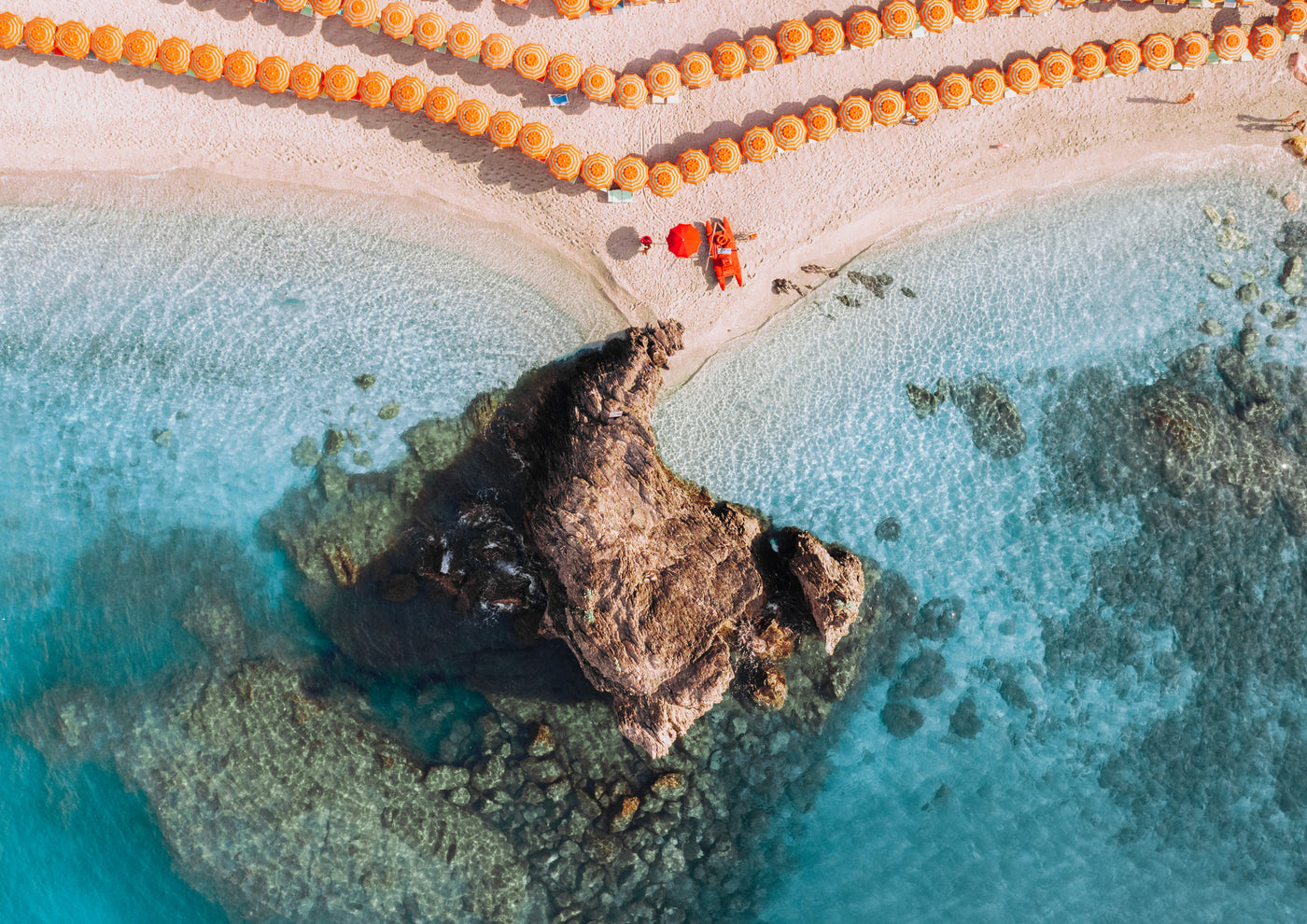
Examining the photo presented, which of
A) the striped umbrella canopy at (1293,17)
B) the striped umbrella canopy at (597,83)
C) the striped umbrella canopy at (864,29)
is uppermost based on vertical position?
the striped umbrella canopy at (1293,17)

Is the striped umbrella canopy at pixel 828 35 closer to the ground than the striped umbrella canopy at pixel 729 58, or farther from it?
farther from it

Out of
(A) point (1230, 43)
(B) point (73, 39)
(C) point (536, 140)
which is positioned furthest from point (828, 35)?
(B) point (73, 39)

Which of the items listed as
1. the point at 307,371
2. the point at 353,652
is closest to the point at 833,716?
the point at 353,652

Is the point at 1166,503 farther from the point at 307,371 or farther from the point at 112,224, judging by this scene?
the point at 112,224

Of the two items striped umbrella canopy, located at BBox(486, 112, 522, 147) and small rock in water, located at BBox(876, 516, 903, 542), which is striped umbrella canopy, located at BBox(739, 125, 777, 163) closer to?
striped umbrella canopy, located at BBox(486, 112, 522, 147)

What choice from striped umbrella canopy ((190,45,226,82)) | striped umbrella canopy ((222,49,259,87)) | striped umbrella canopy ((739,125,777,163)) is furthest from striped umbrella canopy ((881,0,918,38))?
striped umbrella canopy ((190,45,226,82))

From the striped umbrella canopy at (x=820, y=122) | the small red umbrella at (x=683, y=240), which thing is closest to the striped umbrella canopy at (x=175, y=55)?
the small red umbrella at (x=683, y=240)

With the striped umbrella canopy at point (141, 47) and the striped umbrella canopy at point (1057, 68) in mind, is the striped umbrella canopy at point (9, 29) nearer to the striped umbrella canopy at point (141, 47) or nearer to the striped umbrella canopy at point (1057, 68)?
the striped umbrella canopy at point (141, 47)
